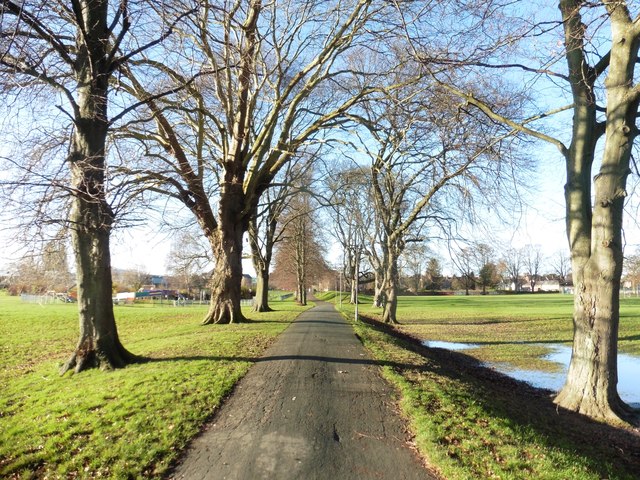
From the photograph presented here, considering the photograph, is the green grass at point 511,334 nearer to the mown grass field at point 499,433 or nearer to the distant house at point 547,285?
the mown grass field at point 499,433

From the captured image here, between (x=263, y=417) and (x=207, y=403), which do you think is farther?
(x=207, y=403)

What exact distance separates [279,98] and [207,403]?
11714 mm

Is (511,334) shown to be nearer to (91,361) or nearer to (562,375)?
(562,375)

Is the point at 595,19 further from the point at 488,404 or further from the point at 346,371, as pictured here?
the point at 346,371

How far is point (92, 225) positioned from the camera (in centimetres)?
859

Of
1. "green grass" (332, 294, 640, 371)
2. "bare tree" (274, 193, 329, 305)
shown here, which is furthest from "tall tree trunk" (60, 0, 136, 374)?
"bare tree" (274, 193, 329, 305)

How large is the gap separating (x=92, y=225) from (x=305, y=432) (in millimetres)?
5796

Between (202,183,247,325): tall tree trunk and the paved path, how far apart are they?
918 centimetres

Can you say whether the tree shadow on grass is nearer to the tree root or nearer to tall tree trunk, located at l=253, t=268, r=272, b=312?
the tree root

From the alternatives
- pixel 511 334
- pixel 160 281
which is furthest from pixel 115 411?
pixel 160 281

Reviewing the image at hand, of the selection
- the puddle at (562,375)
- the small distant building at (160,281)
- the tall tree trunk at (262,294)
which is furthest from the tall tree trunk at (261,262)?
the small distant building at (160,281)

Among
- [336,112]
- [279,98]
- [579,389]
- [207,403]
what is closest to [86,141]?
[207,403]

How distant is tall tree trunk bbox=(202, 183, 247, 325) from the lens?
57.3 ft

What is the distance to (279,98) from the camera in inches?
618
